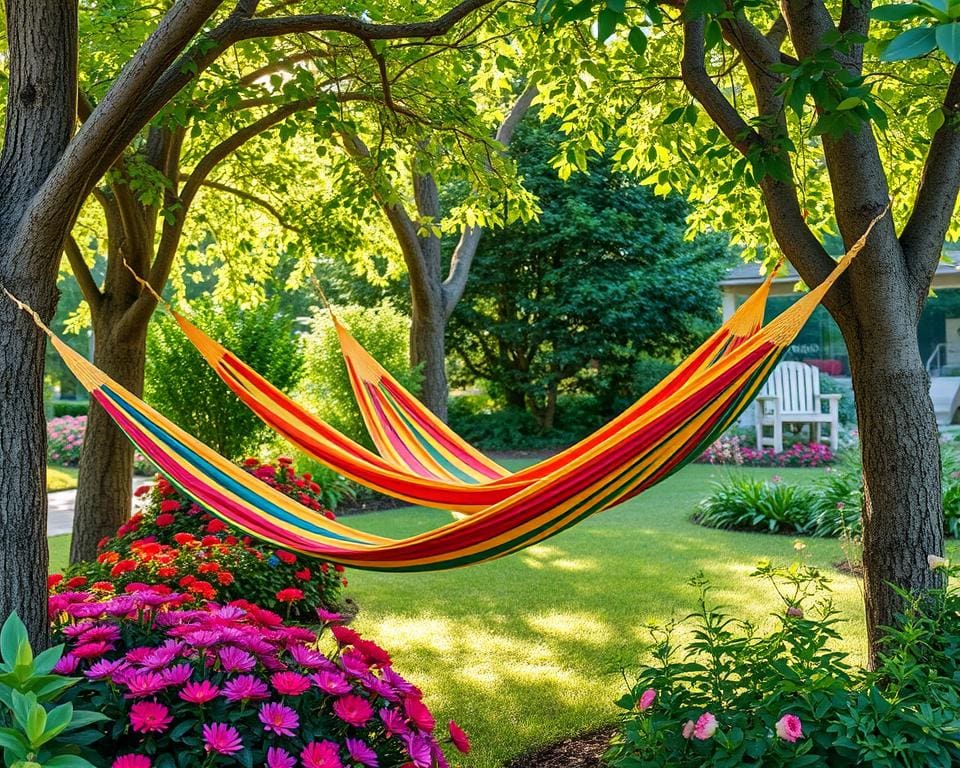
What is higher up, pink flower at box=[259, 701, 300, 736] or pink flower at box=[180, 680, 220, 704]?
pink flower at box=[180, 680, 220, 704]

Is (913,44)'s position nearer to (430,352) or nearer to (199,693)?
(199,693)

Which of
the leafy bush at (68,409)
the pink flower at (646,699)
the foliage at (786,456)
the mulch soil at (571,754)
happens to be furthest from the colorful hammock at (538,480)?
the leafy bush at (68,409)

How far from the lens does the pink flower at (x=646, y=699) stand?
1930mm

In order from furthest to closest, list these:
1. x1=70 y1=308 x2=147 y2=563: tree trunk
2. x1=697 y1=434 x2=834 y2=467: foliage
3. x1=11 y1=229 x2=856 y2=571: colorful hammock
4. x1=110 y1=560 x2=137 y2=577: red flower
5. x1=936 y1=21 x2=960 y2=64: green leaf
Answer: x1=697 y1=434 x2=834 y2=467: foliage → x1=70 y1=308 x2=147 y2=563: tree trunk → x1=110 y1=560 x2=137 y2=577: red flower → x1=11 y1=229 x2=856 y2=571: colorful hammock → x1=936 y1=21 x2=960 y2=64: green leaf

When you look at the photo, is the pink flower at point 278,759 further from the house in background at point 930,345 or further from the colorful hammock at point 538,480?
the house in background at point 930,345

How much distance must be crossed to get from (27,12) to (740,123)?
6.09 feet

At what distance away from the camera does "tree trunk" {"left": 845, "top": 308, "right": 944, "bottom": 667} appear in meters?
2.54

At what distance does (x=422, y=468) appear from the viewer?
358 centimetres

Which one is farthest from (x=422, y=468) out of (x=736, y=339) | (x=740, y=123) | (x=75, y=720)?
(x=75, y=720)

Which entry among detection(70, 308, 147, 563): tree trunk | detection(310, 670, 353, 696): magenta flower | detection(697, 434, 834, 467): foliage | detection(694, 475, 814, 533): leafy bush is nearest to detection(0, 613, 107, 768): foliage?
detection(310, 670, 353, 696): magenta flower

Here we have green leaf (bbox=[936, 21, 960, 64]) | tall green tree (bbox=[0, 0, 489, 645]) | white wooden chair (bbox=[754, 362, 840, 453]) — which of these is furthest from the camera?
white wooden chair (bbox=[754, 362, 840, 453])

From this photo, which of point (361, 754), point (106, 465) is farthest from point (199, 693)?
point (106, 465)

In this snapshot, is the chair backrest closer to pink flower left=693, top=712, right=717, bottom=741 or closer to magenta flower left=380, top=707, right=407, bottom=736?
pink flower left=693, top=712, right=717, bottom=741

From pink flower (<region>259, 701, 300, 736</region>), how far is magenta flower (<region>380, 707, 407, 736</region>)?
198 mm
